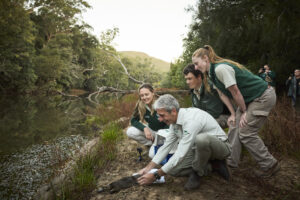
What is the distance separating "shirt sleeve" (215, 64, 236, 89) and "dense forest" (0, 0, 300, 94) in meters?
6.01

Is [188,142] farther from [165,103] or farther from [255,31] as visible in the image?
[255,31]

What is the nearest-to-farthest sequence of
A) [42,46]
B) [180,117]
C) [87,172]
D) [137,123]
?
[180,117]
[87,172]
[137,123]
[42,46]

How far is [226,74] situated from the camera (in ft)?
7.50

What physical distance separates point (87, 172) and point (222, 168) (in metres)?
1.86

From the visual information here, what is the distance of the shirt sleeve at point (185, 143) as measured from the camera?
7.00ft

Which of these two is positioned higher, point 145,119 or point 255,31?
point 255,31

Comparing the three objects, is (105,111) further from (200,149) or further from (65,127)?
(200,149)

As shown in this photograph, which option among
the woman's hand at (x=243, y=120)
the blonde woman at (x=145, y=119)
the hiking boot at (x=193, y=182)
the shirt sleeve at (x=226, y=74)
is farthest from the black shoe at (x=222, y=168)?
the blonde woman at (x=145, y=119)

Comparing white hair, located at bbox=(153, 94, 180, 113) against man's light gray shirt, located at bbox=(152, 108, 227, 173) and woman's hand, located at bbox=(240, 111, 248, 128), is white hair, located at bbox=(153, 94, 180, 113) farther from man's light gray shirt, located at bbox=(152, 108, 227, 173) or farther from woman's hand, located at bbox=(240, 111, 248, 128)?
woman's hand, located at bbox=(240, 111, 248, 128)

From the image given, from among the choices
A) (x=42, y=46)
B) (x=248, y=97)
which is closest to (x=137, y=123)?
(x=248, y=97)

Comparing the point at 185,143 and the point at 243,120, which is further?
the point at 243,120

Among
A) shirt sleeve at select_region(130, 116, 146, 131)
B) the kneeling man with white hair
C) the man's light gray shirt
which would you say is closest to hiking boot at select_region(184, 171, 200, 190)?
the kneeling man with white hair

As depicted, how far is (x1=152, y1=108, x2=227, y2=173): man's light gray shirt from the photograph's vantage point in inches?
84.4

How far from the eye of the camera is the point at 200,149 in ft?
7.23
